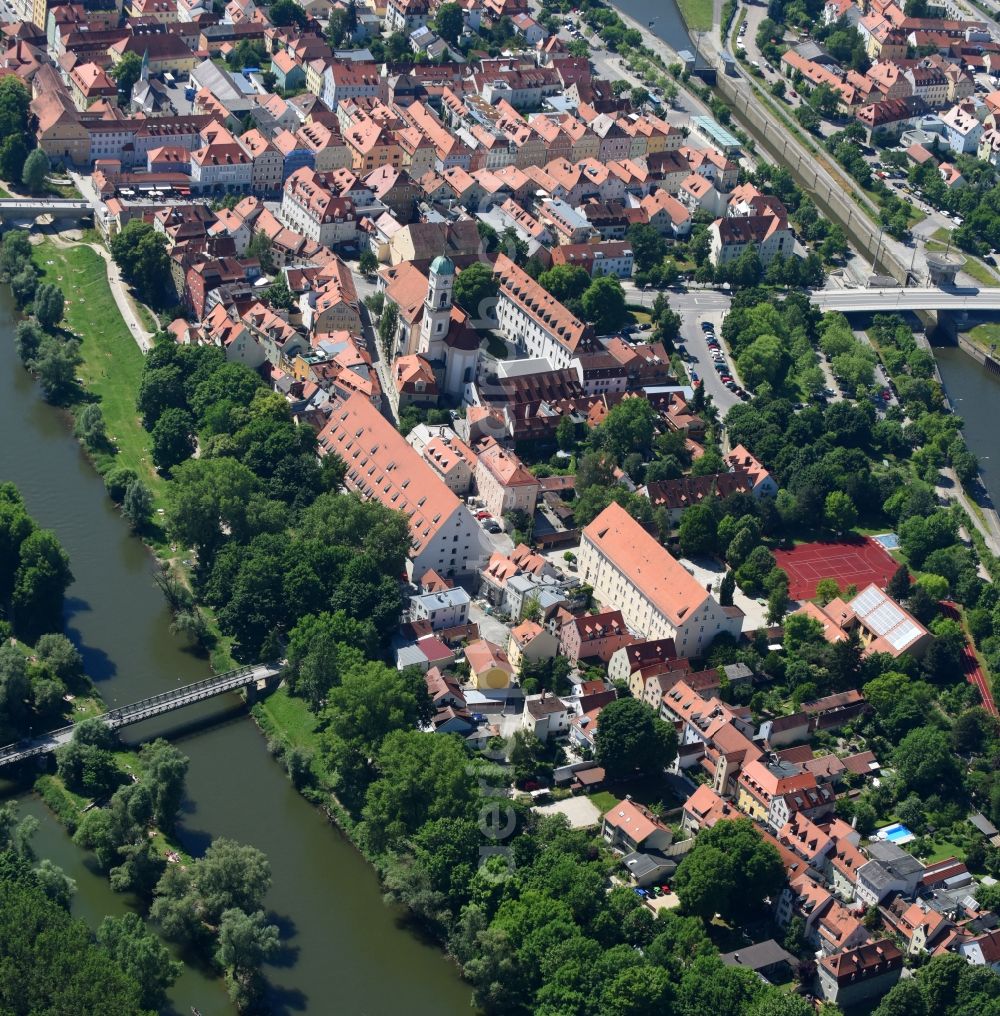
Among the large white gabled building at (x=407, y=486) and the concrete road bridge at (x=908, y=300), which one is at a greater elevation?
the large white gabled building at (x=407, y=486)

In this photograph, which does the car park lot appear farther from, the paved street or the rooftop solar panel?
the rooftop solar panel

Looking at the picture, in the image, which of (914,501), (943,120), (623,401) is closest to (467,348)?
(623,401)

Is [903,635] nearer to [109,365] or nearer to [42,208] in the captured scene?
[109,365]

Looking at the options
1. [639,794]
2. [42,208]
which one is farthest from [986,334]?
[42,208]

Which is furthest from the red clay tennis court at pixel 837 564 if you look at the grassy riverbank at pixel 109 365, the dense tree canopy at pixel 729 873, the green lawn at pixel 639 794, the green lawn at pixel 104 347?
the green lawn at pixel 104 347

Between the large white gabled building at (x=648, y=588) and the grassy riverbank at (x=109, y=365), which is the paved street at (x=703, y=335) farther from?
the grassy riverbank at (x=109, y=365)

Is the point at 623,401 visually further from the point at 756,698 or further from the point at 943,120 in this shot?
the point at 943,120

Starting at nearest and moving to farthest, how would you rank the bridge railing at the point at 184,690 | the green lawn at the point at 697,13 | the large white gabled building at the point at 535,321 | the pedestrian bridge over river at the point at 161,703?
the pedestrian bridge over river at the point at 161,703
the bridge railing at the point at 184,690
the large white gabled building at the point at 535,321
the green lawn at the point at 697,13

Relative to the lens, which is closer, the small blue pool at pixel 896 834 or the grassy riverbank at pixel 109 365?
the small blue pool at pixel 896 834
